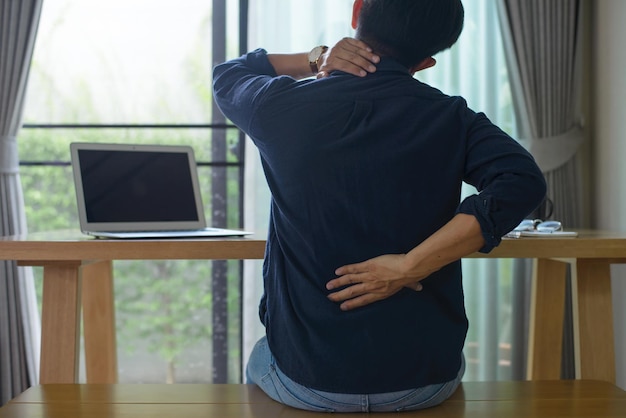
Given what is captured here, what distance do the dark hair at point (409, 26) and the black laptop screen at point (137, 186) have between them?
3.21ft

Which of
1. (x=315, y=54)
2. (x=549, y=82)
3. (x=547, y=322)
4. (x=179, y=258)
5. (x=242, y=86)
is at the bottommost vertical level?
(x=547, y=322)

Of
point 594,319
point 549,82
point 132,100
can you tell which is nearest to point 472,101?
point 549,82

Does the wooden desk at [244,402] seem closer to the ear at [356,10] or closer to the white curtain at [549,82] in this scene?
the ear at [356,10]

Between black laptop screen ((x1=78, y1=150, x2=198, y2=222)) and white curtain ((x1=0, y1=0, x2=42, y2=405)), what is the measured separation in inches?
33.5

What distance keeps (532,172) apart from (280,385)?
56 centimetres

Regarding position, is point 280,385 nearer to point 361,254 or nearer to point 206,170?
point 361,254

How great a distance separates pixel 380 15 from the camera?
49.8 inches

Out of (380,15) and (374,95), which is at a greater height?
(380,15)

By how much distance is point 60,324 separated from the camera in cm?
179

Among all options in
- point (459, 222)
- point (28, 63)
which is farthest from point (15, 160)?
point (459, 222)

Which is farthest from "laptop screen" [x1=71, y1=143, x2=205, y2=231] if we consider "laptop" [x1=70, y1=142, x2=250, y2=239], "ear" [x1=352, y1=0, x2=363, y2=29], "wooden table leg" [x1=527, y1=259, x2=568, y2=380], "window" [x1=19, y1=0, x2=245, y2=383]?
"wooden table leg" [x1=527, y1=259, x2=568, y2=380]

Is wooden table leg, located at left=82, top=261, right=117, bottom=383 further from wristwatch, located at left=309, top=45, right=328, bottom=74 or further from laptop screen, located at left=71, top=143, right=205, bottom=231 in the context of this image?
wristwatch, located at left=309, top=45, right=328, bottom=74

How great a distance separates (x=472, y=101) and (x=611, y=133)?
50 centimetres

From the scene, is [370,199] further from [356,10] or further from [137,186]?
[137,186]
